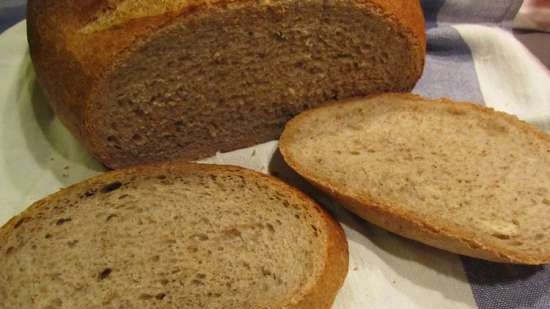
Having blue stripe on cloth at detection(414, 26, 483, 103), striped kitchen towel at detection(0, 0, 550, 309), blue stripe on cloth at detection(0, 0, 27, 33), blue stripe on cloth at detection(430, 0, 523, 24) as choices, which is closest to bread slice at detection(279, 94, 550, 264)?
striped kitchen towel at detection(0, 0, 550, 309)

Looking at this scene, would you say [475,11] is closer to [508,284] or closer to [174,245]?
[508,284]

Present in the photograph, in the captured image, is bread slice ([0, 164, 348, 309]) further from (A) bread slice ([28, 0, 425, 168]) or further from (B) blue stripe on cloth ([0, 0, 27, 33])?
(B) blue stripe on cloth ([0, 0, 27, 33])

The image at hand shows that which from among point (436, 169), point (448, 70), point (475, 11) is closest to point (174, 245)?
point (436, 169)

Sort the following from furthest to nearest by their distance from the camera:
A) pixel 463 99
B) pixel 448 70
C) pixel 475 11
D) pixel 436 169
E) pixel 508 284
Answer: pixel 475 11, pixel 448 70, pixel 463 99, pixel 436 169, pixel 508 284

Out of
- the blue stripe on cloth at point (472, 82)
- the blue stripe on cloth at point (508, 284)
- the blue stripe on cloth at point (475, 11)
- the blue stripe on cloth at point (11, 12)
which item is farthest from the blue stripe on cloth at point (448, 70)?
the blue stripe on cloth at point (11, 12)

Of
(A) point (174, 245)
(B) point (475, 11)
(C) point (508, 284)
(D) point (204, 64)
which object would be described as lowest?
(C) point (508, 284)

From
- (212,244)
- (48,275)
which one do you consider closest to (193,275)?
(212,244)

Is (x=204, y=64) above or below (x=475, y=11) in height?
above
